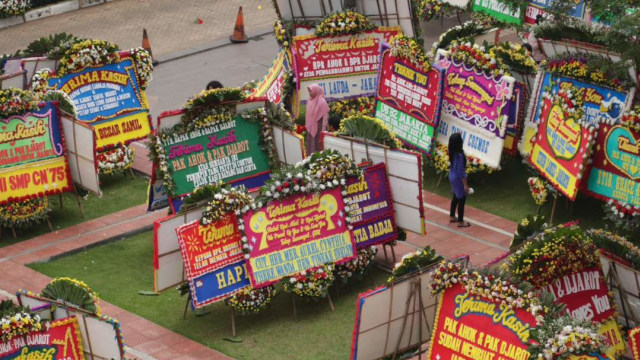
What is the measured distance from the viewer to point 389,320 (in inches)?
558

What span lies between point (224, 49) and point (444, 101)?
10760mm

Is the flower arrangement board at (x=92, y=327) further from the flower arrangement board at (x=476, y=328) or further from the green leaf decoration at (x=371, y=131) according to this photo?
the green leaf decoration at (x=371, y=131)

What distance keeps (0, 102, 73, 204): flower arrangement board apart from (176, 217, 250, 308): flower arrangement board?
476cm

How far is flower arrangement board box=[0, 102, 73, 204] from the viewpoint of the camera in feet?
63.6

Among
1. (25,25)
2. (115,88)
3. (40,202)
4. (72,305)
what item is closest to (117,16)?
(25,25)

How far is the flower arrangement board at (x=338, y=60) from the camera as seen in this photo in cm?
2272

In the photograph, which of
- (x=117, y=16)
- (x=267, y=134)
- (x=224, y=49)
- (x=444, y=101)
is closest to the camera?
(x=267, y=134)

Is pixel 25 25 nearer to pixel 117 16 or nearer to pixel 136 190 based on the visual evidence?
pixel 117 16

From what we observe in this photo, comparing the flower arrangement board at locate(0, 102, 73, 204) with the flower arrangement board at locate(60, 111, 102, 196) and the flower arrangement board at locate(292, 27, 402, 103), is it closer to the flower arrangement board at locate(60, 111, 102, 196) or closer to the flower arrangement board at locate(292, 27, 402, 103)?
the flower arrangement board at locate(60, 111, 102, 196)

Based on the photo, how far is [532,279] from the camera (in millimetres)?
13578

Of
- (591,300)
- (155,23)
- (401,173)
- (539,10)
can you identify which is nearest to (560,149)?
(401,173)

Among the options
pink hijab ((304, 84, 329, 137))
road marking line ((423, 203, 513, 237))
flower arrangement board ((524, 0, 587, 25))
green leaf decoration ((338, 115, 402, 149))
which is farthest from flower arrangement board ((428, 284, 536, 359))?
flower arrangement board ((524, 0, 587, 25))

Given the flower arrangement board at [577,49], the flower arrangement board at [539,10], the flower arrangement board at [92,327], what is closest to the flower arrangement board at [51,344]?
the flower arrangement board at [92,327]

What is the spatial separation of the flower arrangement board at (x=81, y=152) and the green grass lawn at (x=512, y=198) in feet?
18.7
